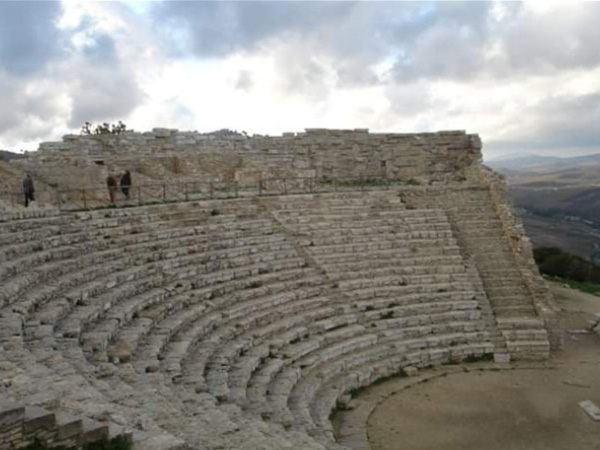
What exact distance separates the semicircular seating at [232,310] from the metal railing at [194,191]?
3.07 feet

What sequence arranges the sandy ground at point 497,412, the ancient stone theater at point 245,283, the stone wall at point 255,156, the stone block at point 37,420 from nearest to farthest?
the stone block at point 37,420 → the ancient stone theater at point 245,283 → the sandy ground at point 497,412 → the stone wall at point 255,156

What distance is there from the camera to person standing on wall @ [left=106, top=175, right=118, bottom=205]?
50.8ft

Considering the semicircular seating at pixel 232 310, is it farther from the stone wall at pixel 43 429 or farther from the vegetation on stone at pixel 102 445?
the stone wall at pixel 43 429

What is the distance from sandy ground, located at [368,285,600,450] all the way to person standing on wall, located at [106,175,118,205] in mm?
7973

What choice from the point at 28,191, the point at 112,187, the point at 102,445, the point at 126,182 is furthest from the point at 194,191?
the point at 102,445

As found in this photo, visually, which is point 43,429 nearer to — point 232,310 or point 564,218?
point 232,310

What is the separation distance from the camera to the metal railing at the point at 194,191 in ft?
50.3

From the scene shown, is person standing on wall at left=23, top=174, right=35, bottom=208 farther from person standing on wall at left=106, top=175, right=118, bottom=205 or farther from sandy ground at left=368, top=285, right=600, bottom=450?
sandy ground at left=368, top=285, right=600, bottom=450

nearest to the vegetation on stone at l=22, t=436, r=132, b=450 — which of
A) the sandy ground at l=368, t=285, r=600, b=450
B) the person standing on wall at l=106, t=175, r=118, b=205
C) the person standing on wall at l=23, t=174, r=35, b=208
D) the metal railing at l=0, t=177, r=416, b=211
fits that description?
the sandy ground at l=368, t=285, r=600, b=450

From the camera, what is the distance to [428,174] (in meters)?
22.2

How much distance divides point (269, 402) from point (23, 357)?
11.6 ft

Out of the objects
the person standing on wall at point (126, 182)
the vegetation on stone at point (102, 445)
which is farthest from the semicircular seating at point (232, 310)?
the person standing on wall at point (126, 182)

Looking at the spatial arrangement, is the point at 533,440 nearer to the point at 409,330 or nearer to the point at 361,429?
the point at 361,429

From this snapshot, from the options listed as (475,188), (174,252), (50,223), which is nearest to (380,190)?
(475,188)
